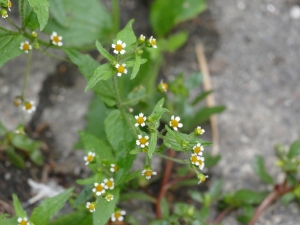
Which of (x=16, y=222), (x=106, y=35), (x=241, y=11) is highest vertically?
(x=241, y=11)

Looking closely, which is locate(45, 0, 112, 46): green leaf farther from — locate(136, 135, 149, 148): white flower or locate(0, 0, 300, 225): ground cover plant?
locate(136, 135, 149, 148): white flower

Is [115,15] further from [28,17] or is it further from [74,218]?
[74,218]

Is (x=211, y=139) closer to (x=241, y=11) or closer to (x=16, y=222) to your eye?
(x=241, y=11)

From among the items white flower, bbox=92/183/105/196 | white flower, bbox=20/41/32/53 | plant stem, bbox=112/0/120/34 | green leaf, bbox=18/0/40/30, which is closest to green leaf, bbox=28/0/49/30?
green leaf, bbox=18/0/40/30

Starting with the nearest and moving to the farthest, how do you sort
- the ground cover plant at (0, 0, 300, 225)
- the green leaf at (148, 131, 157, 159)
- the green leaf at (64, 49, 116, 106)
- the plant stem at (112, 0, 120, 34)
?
1. the green leaf at (148, 131, 157, 159)
2. the ground cover plant at (0, 0, 300, 225)
3. the green leaf at (64, 49, 116, 106)
4. the plant stem at (112, 0, 120, 34)

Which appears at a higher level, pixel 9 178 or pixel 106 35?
pixel 106 35

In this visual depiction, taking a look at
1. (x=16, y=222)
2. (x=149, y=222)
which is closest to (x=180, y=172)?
(x=149, y=222)

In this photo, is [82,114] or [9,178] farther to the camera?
[82,114]
